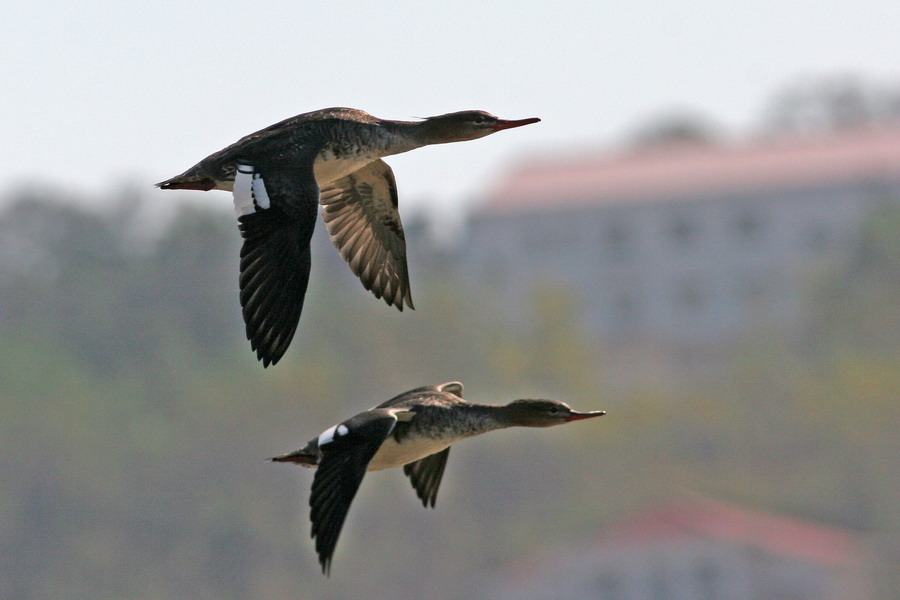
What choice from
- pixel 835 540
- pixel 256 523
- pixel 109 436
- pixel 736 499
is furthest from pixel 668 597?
pixel 109 436

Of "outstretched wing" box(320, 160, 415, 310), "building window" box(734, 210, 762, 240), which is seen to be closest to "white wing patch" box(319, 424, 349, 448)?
"outstretched wing" box(320, 160, 415, 310)

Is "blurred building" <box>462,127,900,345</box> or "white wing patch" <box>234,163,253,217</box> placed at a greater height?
"white wing patch" <box>234,163,253,217</box>

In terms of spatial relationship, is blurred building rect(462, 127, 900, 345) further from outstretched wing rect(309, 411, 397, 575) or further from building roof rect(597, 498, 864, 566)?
outstretched wing rect(309, 411, 397, 575)

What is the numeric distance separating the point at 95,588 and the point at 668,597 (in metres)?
33.5

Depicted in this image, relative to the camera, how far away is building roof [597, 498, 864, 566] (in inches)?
3775

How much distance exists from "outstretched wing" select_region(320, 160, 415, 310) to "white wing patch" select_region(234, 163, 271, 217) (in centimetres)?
301

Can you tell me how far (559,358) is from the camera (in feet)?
431

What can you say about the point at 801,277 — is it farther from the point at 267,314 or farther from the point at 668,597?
the point at 267,314

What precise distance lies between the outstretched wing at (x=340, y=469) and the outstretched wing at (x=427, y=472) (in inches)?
68.5

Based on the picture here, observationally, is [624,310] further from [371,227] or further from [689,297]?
[371,227]

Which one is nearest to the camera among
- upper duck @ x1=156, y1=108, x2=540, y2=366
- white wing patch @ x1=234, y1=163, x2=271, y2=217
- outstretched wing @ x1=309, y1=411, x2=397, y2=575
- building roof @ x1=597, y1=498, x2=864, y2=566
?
outstretched wing @ x1=309, y1=411, x2=397, y2=575

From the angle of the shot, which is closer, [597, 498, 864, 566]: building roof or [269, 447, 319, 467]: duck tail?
[269, 447, 319, 467]: duck tail

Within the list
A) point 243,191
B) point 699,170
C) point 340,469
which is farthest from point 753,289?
point 340,469

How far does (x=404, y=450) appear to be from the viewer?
51.8ft
